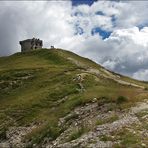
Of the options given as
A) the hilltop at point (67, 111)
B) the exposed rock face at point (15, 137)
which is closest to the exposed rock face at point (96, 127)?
the hilltop at point (67, 111)

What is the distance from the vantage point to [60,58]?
16212cm

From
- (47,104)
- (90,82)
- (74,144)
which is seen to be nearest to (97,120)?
(74,144)

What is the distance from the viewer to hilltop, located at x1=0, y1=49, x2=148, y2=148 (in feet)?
209

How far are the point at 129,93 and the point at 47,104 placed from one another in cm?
2312

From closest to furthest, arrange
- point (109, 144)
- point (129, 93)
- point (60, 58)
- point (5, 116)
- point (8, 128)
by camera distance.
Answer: point (109, 144) → point (129, 93) → point (8, 128) → point (5, 116) → point (60, 58)

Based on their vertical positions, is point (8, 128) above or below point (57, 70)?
below

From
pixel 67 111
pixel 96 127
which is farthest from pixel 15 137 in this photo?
pixel 96 127

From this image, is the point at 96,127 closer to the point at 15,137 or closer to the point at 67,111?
the point at 67,111

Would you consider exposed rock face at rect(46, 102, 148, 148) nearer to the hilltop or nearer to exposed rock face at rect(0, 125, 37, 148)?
the hilltop

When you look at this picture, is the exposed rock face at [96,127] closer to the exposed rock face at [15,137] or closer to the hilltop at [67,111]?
the hilltop at [67,111]

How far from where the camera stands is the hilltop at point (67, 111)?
209 feet

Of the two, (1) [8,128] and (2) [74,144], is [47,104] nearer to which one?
(1) [8,128]

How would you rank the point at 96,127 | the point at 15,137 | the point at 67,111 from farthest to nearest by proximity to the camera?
1. the point at 67,111
2. the point at 15,137
3. the point at 96,127

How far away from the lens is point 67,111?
85250 millimetres
